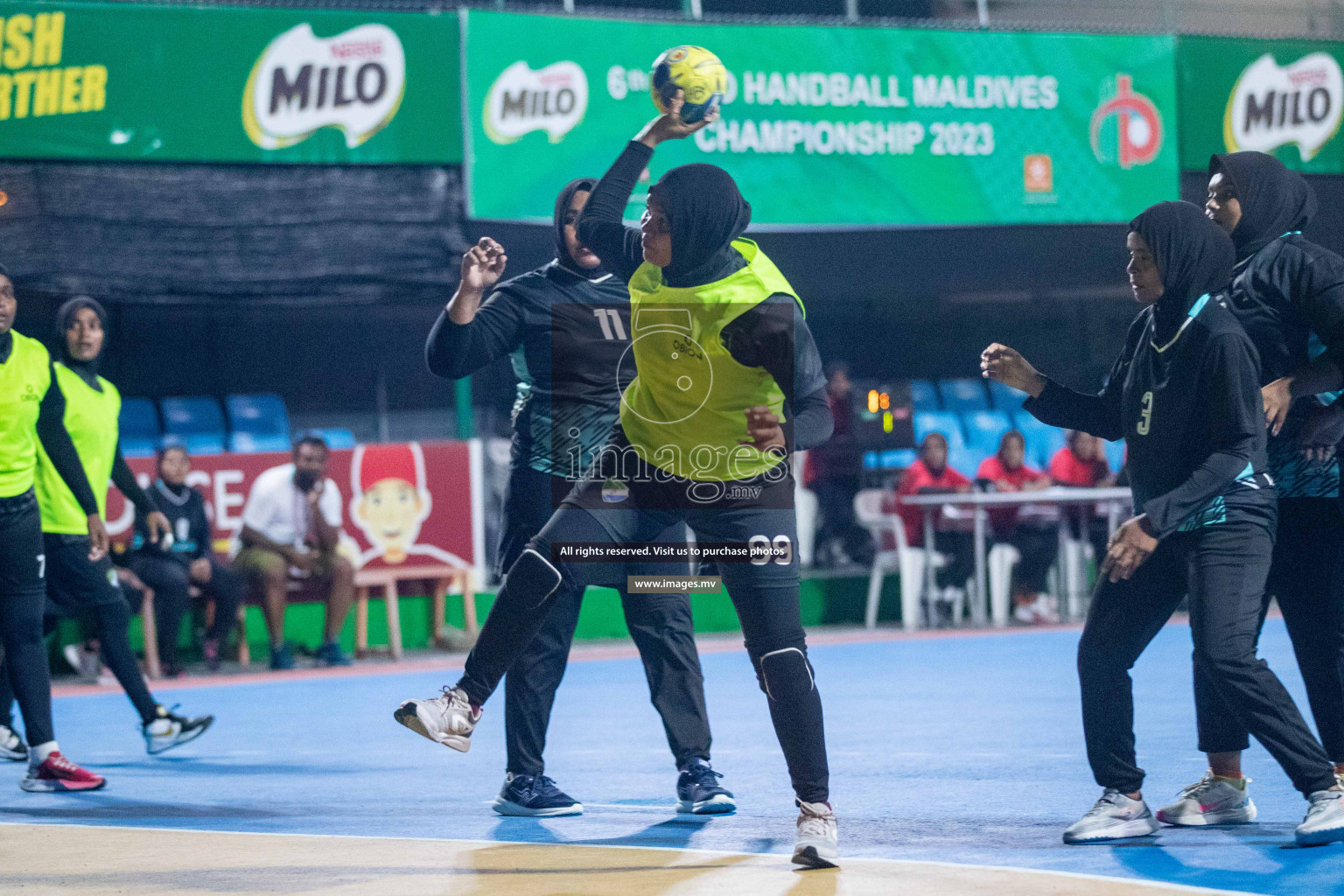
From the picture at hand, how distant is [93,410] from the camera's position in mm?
7480

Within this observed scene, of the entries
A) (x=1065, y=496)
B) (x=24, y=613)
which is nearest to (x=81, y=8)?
(x=24, y=613)

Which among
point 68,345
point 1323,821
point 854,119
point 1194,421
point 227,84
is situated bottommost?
point 1323,821

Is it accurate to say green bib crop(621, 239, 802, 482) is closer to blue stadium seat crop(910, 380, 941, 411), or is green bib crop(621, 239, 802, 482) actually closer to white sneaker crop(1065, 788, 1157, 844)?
white sneaker crop(1065, 788, 1157, 844)

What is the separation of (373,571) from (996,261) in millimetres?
8535

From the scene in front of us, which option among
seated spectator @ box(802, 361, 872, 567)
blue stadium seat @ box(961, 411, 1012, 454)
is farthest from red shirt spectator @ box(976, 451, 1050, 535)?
blue stadium seat @ box(961, 411, 1012, 454)

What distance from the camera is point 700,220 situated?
4.61m

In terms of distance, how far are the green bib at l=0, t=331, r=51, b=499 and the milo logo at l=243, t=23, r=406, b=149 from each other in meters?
7.42

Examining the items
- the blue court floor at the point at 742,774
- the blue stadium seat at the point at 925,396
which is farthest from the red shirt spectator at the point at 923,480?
the blue stadium seat at the point at 925,396

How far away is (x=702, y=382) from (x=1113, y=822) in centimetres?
181

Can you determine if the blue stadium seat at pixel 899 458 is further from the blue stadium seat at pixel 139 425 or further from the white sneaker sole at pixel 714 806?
the white sneaker sole at pixel 714 806

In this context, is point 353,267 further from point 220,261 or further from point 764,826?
point 764,826

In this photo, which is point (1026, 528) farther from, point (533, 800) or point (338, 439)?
point (533, 800)

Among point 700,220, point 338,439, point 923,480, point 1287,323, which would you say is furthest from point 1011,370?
point 338,439

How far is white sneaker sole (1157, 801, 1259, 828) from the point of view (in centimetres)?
508
